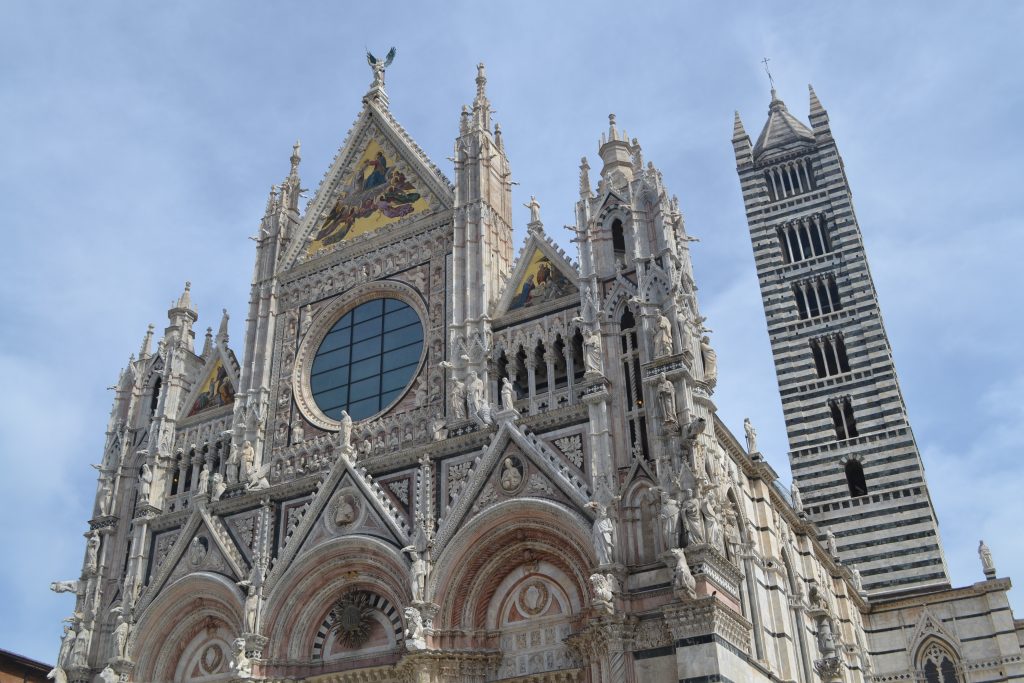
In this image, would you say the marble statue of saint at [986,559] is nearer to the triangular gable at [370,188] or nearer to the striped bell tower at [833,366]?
the striped bell tower at [833,366]

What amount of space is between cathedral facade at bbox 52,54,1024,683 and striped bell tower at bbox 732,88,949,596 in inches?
175

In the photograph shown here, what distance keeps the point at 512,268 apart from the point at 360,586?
7843 millimetres

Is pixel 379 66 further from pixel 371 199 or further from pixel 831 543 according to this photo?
pixel 831 543

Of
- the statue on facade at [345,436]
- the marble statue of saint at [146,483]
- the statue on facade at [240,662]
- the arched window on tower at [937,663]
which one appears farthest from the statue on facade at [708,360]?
the arched window on tower at [937,663]

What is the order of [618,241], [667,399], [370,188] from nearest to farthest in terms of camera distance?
[667,399], [618,241], [370,188]

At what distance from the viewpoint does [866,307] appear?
1532 inches

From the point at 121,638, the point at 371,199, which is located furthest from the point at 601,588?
the point at 371,199

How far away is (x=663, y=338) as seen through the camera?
18672mm

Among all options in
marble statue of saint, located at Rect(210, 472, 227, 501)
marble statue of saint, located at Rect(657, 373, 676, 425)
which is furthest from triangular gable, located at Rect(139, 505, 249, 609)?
marble statue of saint, located at Rect(657, 373, 676, 425)

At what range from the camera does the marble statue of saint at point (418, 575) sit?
61.2 feet

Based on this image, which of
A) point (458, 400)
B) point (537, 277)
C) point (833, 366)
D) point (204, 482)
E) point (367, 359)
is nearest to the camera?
point (458, 400)

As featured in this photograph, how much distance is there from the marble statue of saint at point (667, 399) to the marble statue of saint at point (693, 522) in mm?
1584

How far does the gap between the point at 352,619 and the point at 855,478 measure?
74.6ft

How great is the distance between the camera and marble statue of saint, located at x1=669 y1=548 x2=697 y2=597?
52.5 feet
